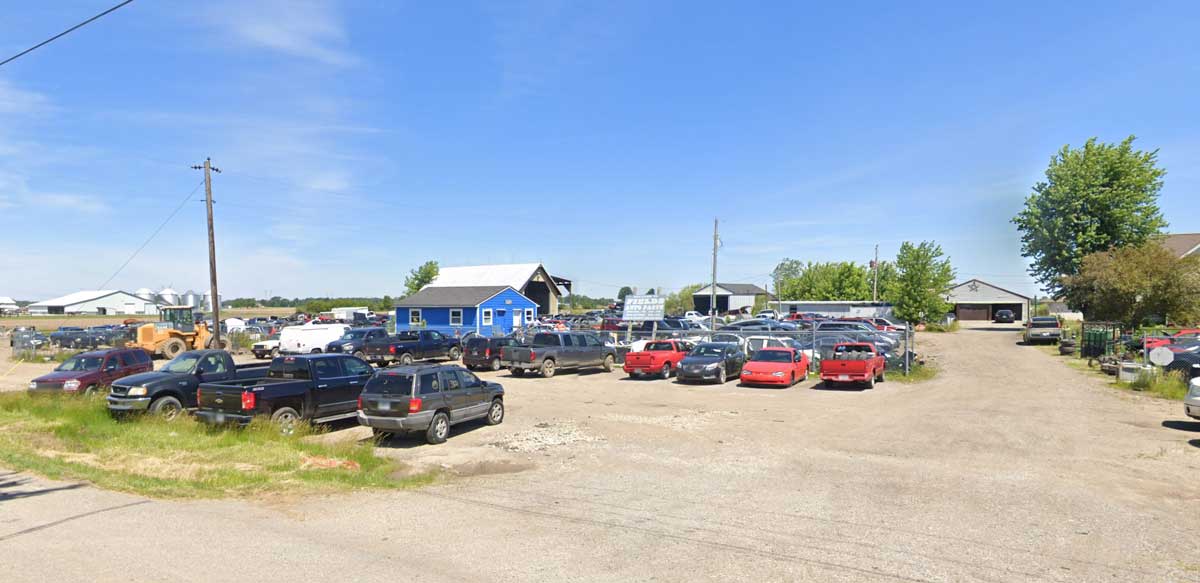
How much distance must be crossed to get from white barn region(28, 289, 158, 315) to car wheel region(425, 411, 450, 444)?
162 m

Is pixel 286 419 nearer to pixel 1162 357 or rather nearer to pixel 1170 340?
pixel 1162 357

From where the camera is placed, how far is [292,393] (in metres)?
14.7

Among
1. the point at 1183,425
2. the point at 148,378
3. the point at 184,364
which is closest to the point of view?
the point at 1183,425

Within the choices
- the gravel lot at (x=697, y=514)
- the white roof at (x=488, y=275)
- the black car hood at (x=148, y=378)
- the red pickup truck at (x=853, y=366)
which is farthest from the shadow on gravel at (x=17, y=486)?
the white roof at (x=488, y=275)

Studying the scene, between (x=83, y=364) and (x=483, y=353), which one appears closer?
(x=83, y=364)

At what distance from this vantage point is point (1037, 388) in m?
23.4

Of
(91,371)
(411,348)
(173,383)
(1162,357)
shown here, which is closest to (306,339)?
(411,348)

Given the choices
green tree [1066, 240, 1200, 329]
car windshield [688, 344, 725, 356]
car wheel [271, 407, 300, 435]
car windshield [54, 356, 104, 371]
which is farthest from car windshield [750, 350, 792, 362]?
green tree [1066, 240, 1200, 329]

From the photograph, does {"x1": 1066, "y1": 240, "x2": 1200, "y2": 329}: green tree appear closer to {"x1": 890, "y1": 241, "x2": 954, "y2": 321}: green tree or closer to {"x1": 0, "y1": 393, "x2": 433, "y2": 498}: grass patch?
{"x1": 890, "y1": 241, "x2": 954, "y2": 321}: green tree

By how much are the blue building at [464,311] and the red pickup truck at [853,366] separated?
29036 mm

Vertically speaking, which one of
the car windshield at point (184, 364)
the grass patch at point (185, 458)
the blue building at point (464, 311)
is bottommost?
the grass patch at point (185, 458)

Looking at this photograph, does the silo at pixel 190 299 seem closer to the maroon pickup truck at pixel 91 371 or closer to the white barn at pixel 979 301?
the maroon pickup truck at pixel 91 371

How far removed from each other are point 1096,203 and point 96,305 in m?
183

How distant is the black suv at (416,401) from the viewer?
13656 millimetres
